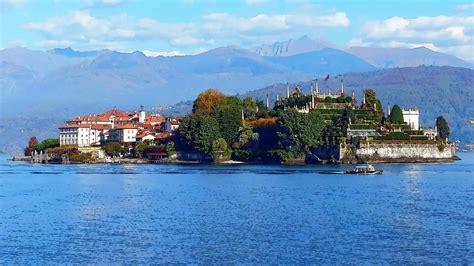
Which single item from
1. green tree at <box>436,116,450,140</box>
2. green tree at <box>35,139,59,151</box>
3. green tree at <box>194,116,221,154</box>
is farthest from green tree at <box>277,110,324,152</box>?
green tree at <box>35,139,59,151</box>

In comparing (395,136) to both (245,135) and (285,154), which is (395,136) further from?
(245,135)

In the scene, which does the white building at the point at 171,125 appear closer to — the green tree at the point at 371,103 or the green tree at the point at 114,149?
the green tree at the point at 114,149

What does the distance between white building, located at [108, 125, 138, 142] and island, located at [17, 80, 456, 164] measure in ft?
0.59

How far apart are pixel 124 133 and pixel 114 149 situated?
12.5m

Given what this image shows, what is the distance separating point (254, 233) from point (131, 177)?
54160 mm

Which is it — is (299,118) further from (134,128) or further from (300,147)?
(134,128)

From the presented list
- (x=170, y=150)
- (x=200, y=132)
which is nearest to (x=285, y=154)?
(x=200, y=132)

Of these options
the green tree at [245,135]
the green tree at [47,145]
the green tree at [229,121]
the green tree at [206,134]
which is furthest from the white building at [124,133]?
the green tree at [245,135]

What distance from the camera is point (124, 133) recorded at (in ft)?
566

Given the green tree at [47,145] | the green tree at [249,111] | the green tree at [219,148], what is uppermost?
the green tree at [249,111]

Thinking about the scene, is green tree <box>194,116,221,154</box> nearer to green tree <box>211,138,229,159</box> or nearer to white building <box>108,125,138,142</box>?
green tree <box>211,138,229,159</box>

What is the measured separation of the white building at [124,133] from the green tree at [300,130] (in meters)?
42.9

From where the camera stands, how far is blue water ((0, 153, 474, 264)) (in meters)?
42.3

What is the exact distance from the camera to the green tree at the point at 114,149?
6284 inches
